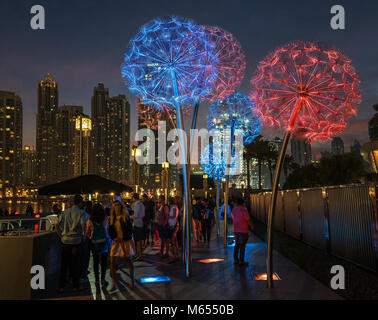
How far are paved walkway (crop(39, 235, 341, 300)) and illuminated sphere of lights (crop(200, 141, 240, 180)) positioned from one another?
8.34 meters

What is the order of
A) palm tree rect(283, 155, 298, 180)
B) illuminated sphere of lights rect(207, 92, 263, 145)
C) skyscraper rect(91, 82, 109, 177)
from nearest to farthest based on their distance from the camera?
illuminated sphere of lights rect(207, 92, 263, 145) < palm tree rect(283, 155, 298, 180) < skyscraper rect(91, 82, 109, 177)

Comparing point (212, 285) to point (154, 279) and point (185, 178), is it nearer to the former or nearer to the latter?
point (154, 279)

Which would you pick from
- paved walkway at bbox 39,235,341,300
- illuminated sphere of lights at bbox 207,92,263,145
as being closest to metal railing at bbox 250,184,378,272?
paved walkway at bbox 39,235,341,300

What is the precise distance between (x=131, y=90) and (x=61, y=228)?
12.3ft

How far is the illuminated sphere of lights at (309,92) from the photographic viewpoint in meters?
6.49

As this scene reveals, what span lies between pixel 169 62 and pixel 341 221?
6.58 metres

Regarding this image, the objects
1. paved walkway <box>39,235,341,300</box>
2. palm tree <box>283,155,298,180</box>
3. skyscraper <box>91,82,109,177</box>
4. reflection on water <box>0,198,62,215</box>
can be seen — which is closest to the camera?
paved walkway <box>39,235,341,300</box>

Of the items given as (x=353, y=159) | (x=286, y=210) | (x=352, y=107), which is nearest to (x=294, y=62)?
(x=352, y=107)

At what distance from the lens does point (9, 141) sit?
162m

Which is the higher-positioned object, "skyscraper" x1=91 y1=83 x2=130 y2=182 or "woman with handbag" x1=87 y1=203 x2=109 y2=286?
"skyscraper" x1=91 y1=83 x2=130 y2=182

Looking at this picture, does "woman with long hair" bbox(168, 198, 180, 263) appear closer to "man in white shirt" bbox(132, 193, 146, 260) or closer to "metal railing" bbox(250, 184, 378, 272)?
"man in white shirt" bbox(132, 193, 146, 260)

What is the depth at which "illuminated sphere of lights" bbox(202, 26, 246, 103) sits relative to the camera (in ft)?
27.2

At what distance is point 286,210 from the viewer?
17.1 m
